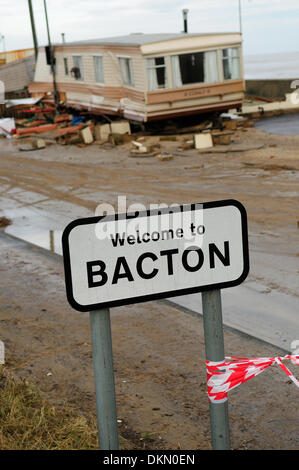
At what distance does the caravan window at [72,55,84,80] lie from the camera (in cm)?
2626

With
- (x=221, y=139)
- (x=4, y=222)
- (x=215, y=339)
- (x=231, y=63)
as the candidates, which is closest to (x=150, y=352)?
(x=215, y=339)

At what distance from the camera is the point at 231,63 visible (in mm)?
22766

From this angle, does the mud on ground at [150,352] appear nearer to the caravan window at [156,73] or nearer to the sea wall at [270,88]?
the caravan window at [156,73]

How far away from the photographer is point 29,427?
3.84 meters

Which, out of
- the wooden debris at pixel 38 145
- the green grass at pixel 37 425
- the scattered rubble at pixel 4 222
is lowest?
the wooden debris at pixel 38 145

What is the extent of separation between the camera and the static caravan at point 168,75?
70.2ft

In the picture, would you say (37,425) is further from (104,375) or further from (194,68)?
(194,68)

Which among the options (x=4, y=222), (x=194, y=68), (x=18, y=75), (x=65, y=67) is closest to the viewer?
(x=4, y=222)

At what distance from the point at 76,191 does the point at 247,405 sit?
1039 cm

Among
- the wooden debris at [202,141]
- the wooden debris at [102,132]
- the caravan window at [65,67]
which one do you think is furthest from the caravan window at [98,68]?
the wooden debris at [202,141]

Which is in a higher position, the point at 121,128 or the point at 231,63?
the point at 231,63

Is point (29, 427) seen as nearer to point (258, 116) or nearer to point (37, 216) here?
point (37, 216)

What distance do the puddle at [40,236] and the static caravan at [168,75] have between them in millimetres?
10794

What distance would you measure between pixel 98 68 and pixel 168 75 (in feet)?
13.5
